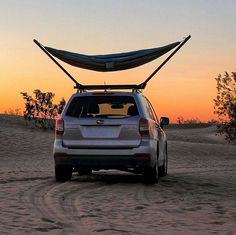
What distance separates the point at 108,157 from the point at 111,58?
3.33m

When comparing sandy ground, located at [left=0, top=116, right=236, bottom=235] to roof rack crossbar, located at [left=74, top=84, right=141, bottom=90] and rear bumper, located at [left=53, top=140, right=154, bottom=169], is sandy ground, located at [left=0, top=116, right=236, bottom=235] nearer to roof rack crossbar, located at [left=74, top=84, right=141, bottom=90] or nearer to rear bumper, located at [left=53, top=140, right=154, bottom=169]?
rear bumper, located at [left=53, top=140, right=154, bottom=169]

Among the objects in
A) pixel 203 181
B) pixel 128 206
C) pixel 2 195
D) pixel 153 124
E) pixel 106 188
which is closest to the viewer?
pixel 128 206

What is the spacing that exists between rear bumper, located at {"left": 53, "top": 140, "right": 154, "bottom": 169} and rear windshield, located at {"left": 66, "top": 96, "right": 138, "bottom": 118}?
2.32ft

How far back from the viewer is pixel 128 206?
8812mm

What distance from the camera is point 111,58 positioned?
14.0 metres

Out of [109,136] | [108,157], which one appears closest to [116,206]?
[108,157]

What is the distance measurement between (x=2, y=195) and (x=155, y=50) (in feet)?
18.9

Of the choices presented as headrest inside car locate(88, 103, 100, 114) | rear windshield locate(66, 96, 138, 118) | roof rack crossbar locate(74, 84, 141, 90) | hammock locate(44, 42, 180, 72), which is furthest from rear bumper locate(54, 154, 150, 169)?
hammock locate(44, 42, 180, 72)

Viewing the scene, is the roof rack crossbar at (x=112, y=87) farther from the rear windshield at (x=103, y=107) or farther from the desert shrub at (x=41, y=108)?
the desert shrub at (x=41, y=108)

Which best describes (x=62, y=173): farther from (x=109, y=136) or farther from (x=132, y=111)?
(x=132, y=111)

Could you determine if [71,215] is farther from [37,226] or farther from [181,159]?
[181,159]

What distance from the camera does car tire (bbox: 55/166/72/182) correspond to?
12.2 m

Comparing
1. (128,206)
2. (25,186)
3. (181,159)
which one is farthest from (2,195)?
(181,159)

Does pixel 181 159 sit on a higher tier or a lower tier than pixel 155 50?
lower
